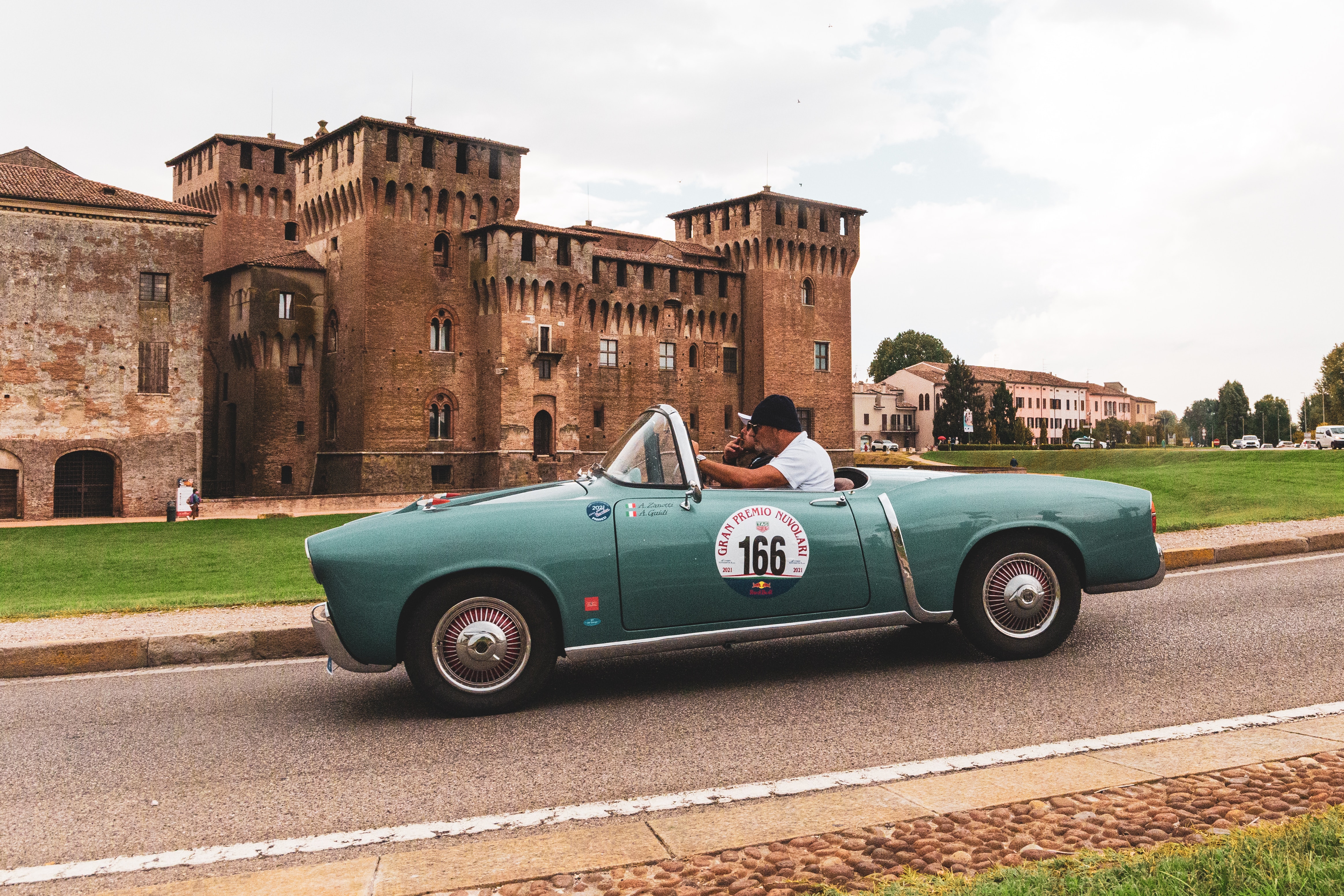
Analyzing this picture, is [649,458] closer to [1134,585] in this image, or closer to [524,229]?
[1134,585]

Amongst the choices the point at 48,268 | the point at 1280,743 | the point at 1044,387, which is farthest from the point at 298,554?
the point at 1044,387

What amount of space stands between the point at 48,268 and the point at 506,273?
18.7 meters

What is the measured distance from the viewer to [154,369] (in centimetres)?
3853

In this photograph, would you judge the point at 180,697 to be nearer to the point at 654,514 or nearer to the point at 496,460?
the point at 654,514

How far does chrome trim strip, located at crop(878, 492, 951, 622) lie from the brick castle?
38.4 metres

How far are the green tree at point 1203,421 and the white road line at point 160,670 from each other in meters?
153

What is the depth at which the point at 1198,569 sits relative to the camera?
395 inches

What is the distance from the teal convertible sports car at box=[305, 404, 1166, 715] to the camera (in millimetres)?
5156

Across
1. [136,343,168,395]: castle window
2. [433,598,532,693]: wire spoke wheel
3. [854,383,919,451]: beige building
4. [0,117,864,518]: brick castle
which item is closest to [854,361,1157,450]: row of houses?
[854,383,919,451]: beige building

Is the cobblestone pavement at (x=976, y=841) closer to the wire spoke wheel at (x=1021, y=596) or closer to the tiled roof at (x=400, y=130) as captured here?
the wire spoke wheel at (x=1021, y=596)

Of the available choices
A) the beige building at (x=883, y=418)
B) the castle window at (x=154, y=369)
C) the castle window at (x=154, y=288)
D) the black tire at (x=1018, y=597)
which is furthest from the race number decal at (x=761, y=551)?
the beige building at (x=883, y=418)

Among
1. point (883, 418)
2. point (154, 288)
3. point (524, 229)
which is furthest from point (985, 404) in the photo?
point (154, 288)

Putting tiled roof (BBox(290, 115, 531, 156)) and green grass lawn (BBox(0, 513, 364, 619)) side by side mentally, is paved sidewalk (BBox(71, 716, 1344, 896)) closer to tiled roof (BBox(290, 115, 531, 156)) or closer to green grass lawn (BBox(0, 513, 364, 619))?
green grass lawn (BBox(0, 513, 364, 619))

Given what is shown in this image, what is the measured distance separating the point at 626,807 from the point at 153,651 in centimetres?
498
